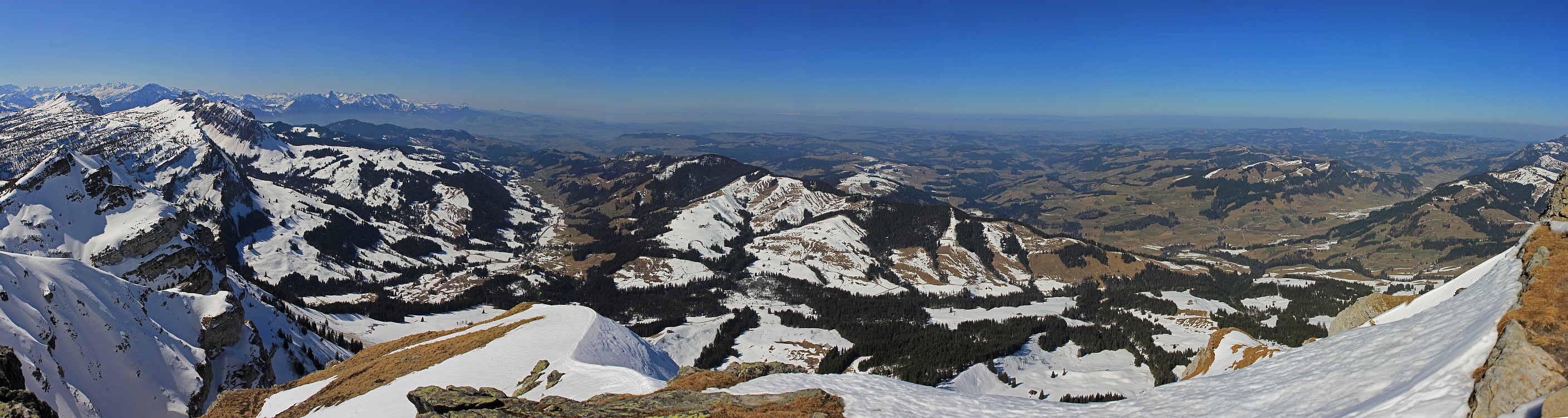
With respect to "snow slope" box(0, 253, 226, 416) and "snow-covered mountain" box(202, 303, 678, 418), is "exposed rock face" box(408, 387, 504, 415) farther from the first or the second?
"snow slope" box(0, 253, 226, 416)

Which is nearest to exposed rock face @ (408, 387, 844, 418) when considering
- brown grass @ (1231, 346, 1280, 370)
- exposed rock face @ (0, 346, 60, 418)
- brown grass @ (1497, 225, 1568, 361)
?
exposed rock face @ (0, 346, 60, 418)

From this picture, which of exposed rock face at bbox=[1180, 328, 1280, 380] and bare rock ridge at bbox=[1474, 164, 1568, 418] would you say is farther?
exposed rock face at bbox=[1180, 328, 1280, 380]

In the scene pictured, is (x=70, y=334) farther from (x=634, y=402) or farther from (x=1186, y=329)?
(x=1186, y=329)

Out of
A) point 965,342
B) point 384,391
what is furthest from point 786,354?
point 384,391

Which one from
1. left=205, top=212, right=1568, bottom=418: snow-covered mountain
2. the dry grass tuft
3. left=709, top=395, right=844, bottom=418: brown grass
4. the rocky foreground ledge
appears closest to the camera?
left=205, top=212, right=1568, bottom=418: snow-covered mountain

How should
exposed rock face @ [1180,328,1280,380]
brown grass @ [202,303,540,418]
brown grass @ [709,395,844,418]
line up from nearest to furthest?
1. brown grass @ [709,395,844,418]
2. exposed rock face @ [1180,328,1280,380]
3. brown grass @ [202,303,540,418]

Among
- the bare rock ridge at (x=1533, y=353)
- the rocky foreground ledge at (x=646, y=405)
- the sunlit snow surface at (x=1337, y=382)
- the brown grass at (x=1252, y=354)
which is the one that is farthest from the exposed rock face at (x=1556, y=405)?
the brown grass at (x=1252, y=354)

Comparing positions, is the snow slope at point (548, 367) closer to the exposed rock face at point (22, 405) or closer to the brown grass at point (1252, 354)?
the exposed rock face at point (22, 405)
